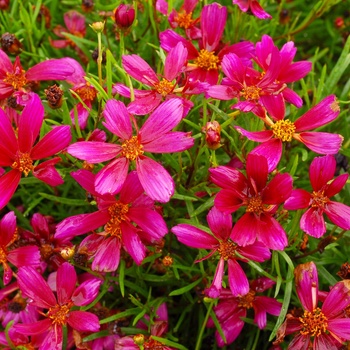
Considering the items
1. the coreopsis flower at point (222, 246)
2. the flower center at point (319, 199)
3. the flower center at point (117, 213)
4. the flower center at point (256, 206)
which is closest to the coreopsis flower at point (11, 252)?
Result: the flower center at point (117, 213)

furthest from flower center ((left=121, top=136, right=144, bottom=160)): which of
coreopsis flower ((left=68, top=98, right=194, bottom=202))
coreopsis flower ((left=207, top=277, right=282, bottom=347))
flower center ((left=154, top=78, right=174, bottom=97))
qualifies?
coreopsis flower ((left=207, top=277, right=282, bottom=347))

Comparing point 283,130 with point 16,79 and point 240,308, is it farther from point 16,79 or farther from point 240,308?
point 16,79

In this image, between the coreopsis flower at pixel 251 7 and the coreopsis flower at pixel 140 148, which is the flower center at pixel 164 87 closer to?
the coreopsis flower at pixel 140 148

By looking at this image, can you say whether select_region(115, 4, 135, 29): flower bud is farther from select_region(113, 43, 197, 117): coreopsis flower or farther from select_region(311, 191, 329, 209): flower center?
select_region(311, 191, 329, 209): flower center

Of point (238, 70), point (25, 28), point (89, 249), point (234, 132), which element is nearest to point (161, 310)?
point (89, 249)

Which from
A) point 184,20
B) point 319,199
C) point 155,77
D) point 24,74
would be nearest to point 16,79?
point 24,74

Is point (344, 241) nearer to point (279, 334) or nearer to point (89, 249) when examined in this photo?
point (279, 334)
